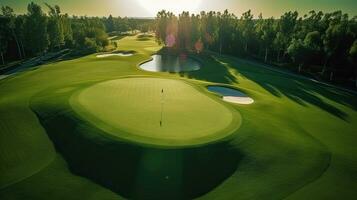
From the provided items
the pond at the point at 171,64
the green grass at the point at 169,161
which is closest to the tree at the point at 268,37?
the pond at the point at 171,64

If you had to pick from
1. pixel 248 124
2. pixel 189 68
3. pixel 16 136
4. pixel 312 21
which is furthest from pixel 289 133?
pixel 312 21

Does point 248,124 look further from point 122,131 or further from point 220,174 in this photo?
point 122,131

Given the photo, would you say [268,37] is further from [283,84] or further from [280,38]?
[283,84]

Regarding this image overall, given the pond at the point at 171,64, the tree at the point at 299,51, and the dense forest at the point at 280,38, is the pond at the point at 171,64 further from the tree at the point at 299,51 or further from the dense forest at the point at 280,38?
the tree at the point at 299,51

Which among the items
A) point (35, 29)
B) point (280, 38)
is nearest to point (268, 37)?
point (280, 38)

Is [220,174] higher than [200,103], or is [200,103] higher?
[200,103]
